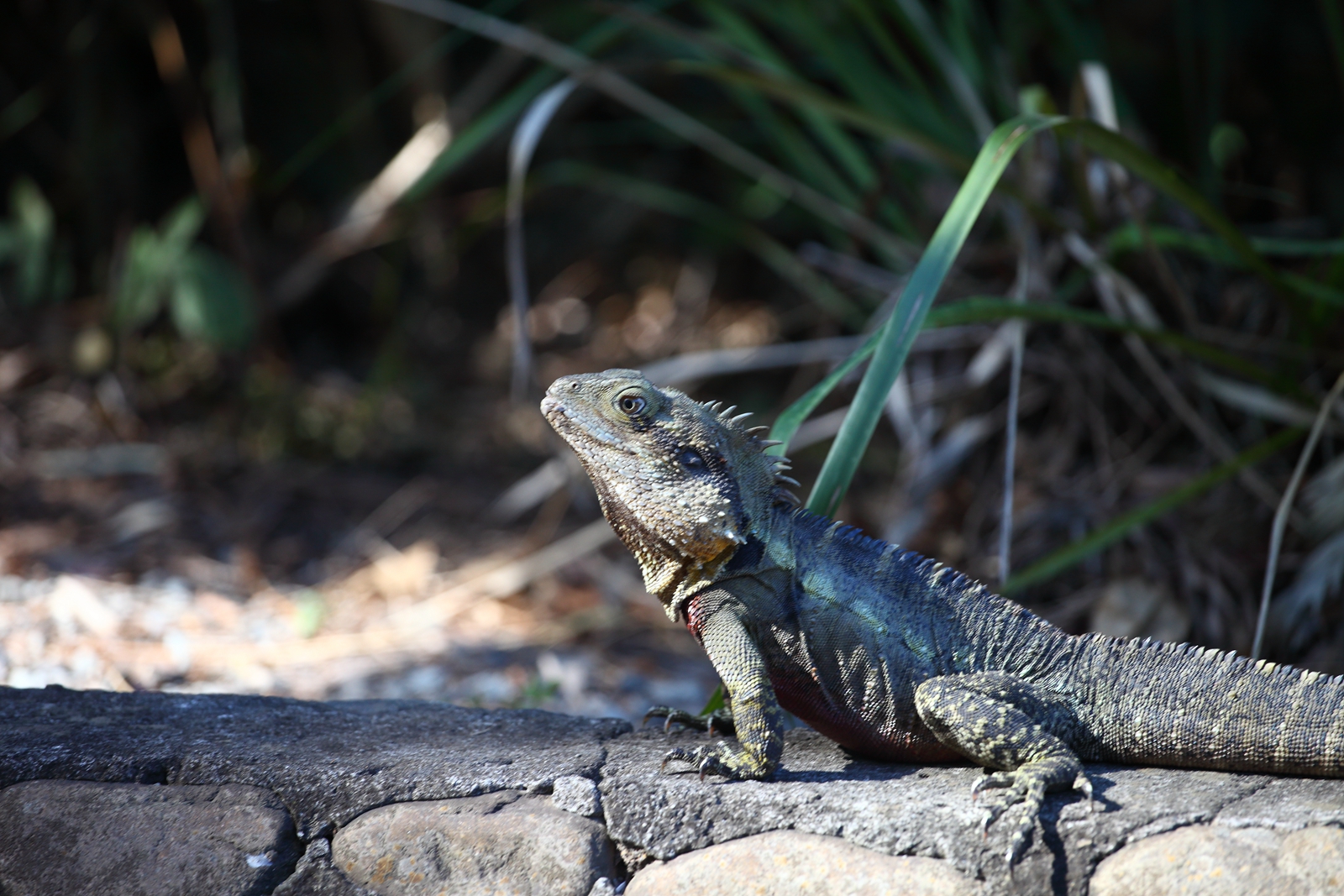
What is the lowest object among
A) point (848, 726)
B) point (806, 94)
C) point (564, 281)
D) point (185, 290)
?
point (564, 281)

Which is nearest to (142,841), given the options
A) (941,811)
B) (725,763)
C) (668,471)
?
(725,763)

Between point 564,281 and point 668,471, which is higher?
point 668,471

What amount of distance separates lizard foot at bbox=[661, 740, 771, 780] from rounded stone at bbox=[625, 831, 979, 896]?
6.3 inches

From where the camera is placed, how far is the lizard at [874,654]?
247cm

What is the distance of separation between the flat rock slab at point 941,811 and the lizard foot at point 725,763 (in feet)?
0.08

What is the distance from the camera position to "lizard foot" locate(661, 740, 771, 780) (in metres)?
2.59

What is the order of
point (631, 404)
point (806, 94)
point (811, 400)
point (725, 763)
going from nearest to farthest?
point (725, 763), point (631, 404), point (811, 400), point (806, 94)

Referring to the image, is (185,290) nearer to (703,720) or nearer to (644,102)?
(644,102)

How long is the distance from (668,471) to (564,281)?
7747 mm

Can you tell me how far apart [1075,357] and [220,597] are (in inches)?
167

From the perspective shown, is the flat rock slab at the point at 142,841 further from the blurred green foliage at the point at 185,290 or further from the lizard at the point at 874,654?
the blurred green foliage at the point at 185,290

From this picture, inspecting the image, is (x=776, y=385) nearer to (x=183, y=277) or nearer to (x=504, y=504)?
(x=504, y=504)

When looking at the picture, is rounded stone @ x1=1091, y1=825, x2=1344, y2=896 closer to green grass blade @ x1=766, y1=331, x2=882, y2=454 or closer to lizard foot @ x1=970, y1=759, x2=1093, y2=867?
lizard foot @ x1=970, y1=759, x2=1093, y2=867

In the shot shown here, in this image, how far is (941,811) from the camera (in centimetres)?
239
